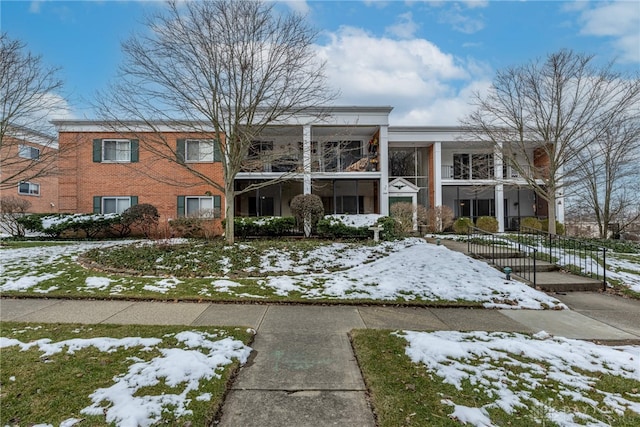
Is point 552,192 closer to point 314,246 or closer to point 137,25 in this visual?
point 314,246

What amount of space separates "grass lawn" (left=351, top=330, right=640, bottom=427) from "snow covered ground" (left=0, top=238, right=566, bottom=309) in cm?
215

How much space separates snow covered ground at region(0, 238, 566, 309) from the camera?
6.12m

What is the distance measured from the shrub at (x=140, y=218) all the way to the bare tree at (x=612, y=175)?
19928mm

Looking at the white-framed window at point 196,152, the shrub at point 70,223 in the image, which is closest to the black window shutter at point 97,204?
the shrub at point 70,223

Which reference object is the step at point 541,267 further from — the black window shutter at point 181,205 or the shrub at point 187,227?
the black window shutter at point 181,205

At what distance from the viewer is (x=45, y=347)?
3.54m

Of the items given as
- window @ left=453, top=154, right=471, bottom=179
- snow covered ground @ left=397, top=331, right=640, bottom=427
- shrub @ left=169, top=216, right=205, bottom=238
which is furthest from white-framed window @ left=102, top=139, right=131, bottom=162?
window @ left=453, top=154, right=471, bottom=179

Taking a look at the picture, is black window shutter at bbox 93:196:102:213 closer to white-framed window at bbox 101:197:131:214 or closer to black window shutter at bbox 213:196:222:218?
white-framed window at bbox 101:197:131:214

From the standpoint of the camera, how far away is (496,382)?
2982mm

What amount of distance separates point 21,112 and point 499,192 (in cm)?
2426

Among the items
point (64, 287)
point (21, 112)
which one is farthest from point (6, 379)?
point (21, 112)

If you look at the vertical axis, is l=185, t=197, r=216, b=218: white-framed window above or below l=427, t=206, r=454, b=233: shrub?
above

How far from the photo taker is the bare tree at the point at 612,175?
13.2 m

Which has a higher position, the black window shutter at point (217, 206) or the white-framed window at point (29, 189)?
the white-framed window at point (29, 189)
